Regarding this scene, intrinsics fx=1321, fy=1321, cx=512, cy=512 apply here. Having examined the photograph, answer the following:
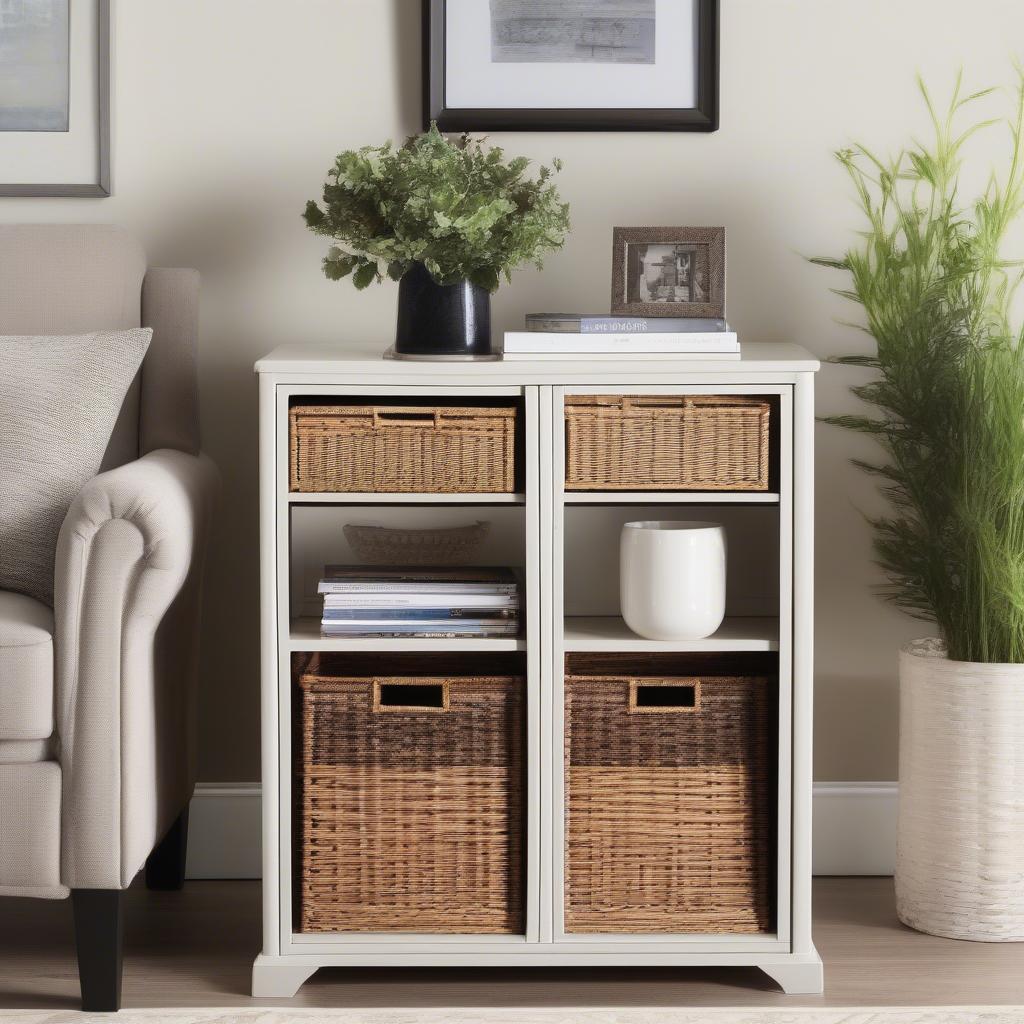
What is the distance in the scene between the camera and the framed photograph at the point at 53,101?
225cm

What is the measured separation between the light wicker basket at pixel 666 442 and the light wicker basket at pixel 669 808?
281 mm

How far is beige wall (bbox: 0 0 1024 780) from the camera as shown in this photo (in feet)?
7.43

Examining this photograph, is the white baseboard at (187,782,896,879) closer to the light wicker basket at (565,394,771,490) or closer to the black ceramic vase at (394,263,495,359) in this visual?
the light wicker basket at (565,394,771,490)

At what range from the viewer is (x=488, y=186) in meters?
1.89

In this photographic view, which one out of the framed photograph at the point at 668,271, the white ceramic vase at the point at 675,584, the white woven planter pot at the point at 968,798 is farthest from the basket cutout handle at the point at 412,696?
the white woven planter pot at the point at 968,798

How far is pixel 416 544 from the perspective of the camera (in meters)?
2.26

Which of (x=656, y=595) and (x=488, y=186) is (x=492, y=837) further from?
(x=488, y=186)

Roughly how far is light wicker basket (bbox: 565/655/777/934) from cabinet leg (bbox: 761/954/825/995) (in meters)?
0.06

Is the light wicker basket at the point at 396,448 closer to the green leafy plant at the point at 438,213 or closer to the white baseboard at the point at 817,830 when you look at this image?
the green leafy plant at the point at 438,213

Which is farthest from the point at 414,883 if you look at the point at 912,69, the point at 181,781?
the point at 912,69

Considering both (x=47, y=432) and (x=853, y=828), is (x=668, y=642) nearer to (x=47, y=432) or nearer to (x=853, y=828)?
(x=853, y=828)

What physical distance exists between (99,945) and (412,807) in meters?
0.45

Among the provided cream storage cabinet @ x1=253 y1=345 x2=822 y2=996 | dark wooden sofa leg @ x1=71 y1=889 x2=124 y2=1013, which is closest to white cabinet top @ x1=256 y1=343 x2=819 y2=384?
cream storage cabinet @ x1=253 y1=345 x2=822 y2=996

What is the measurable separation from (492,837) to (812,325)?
107 centimetres
